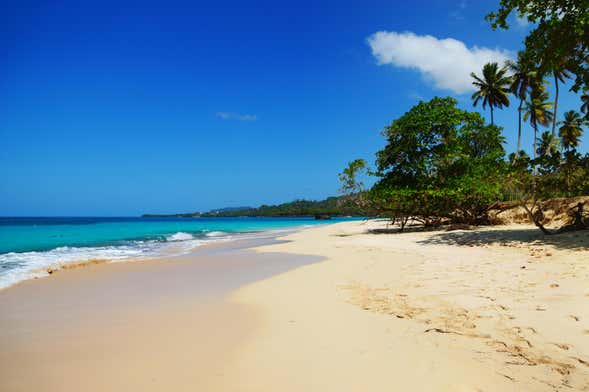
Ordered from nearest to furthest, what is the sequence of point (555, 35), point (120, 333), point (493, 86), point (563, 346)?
point (563, 346), point (120, 333), point (555, 35), point (493, 86)

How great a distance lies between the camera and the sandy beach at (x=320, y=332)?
276 centimetres

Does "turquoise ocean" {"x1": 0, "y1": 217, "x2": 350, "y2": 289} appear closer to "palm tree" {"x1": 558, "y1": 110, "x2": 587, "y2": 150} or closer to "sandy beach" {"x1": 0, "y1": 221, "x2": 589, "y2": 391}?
"sandy beach" {"x1": 0, "y1": 221, "x2": 589, "y2": 391}

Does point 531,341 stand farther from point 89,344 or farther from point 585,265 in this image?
point 89,344

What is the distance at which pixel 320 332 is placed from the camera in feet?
12.6

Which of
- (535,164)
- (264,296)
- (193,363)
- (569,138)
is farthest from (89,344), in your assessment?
(569,138)

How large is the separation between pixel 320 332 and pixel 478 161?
16.6 metres

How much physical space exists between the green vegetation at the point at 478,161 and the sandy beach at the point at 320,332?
3.67m

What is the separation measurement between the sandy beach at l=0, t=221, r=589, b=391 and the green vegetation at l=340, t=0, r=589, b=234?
12.0 ft

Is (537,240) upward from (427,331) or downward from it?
upward

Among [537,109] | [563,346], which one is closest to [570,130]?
[537,109]

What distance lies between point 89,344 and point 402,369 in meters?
3.55

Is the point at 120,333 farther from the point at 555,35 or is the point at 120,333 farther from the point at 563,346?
the point at 555,35

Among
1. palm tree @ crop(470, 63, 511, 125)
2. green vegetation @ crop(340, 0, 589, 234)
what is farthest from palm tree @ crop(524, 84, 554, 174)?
green vegetation @ crop(340, 0, 589, 234)

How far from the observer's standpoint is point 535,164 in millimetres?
9938
